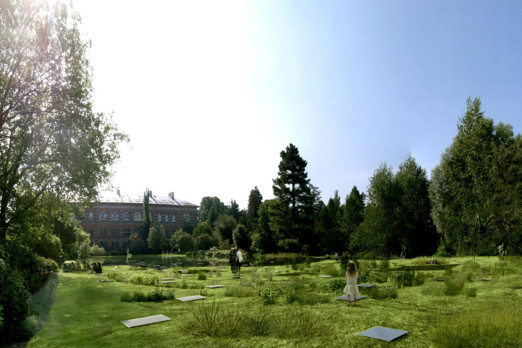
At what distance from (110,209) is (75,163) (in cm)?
5590

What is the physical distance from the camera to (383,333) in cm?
511

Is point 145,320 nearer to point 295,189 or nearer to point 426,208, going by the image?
point 295,189

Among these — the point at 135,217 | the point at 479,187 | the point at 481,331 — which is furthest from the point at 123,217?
the point at 481,331

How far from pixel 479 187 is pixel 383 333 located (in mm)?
27894

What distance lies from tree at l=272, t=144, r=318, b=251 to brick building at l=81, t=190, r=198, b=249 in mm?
37883

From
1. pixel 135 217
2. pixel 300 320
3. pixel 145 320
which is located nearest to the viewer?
pixel 300 320

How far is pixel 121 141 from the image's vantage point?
17.3 metres

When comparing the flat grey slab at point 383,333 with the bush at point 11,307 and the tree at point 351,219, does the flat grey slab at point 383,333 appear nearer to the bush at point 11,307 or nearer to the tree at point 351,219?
the bush at point 11,307

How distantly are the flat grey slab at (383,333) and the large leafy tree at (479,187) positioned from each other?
1998 centimetres

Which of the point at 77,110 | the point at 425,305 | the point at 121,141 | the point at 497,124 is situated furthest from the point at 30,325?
the point at 497,124

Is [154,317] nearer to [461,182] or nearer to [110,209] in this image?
[461,182]

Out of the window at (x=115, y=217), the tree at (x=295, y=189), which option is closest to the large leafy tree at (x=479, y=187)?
the tree at (x=295, y=189)

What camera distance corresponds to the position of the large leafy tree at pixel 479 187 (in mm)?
23109

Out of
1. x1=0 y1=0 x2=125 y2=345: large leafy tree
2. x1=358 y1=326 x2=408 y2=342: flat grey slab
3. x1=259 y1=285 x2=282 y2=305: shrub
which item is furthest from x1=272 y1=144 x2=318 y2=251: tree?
x1=358 y1=326 x2=408 y2=342: flat grey slab
